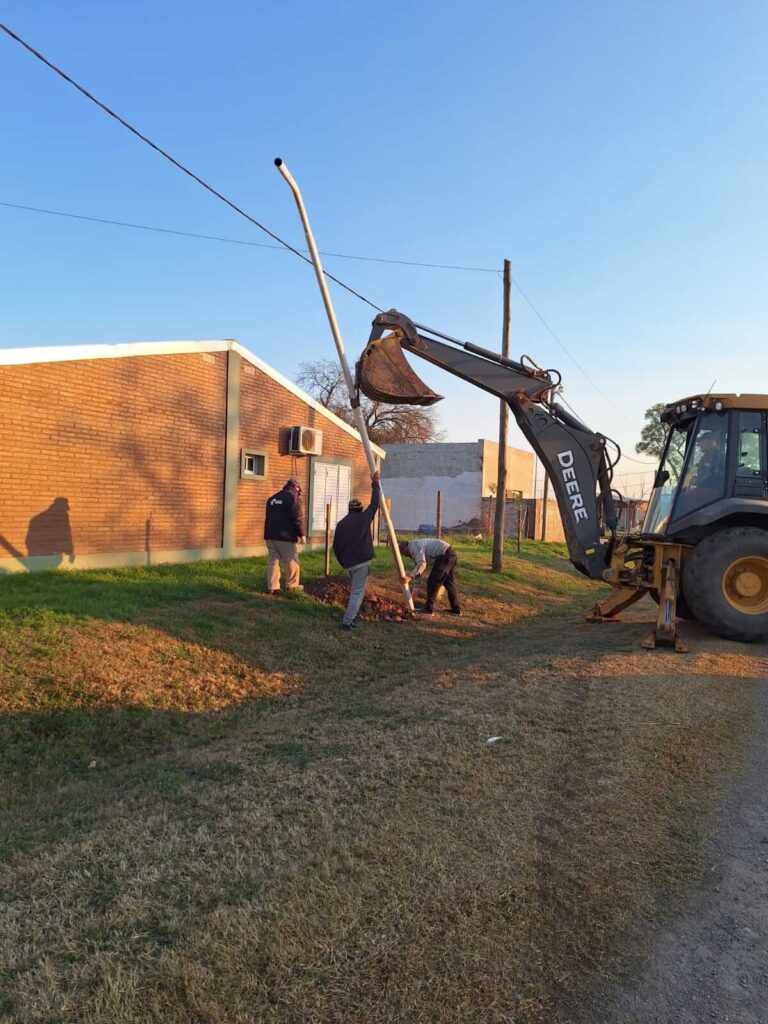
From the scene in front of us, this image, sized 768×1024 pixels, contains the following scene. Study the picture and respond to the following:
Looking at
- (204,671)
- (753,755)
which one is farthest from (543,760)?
(204,671)

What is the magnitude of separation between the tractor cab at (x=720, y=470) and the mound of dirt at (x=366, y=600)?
12.9ft

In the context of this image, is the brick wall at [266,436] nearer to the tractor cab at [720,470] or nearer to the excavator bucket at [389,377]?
the excavator bucket at [389,377]

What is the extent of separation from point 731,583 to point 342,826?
21.9 ft

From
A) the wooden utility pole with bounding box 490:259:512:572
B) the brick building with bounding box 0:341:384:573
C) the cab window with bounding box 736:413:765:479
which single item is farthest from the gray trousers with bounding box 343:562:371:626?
the wooden utility pole with bounding box 490:259:512:572

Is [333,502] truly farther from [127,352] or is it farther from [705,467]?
[705,467]

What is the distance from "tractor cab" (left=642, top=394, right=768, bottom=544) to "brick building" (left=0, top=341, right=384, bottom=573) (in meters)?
8.27

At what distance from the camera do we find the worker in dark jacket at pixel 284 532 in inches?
404

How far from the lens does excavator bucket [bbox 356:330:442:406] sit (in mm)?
9117

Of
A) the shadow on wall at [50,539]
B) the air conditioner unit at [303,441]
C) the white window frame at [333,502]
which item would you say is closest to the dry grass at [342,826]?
the shadow on wall at [50,539]

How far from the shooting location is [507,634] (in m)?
10.5

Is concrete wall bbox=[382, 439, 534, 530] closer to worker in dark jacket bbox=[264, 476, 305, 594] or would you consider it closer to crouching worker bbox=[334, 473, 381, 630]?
worker in dark jacket bbox=[264, 476, 305, 594]

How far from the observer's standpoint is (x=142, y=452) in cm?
1208

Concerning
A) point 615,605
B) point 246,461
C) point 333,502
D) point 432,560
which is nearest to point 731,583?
point 615,605

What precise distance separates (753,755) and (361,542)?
5873mm
